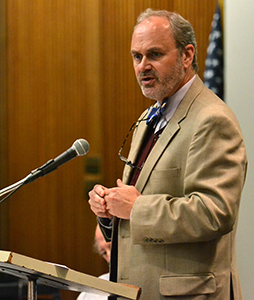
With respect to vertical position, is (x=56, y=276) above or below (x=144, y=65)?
below

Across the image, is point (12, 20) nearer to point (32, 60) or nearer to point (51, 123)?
point (32, 60)

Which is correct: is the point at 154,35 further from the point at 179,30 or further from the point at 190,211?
the point at 190,211

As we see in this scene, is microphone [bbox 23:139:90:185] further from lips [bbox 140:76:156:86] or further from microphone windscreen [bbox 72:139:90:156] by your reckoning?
lips [bbox 140:76:156:86]

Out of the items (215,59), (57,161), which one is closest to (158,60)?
(57,161)

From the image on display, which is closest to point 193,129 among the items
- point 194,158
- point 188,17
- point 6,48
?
point 194,158

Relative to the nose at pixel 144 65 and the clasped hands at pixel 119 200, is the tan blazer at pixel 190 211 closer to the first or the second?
the clasped hands at pixel 119 200

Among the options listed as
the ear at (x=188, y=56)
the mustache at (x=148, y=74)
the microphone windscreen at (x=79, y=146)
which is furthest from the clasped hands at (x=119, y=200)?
the ear at (x=188, y=56)

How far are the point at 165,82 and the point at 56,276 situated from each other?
0.95 m

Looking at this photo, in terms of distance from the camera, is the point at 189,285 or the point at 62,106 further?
the point at 62,106

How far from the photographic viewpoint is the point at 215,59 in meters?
3.11

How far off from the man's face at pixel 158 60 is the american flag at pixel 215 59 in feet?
4.04

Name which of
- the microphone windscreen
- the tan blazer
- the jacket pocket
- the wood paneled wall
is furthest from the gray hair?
the wood paneled wall

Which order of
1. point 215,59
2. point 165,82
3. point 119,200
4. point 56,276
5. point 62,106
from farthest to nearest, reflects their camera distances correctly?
point 62,106
point 215,59
point 165,82
point 119,200
point 56,276

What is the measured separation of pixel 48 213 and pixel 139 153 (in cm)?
160
